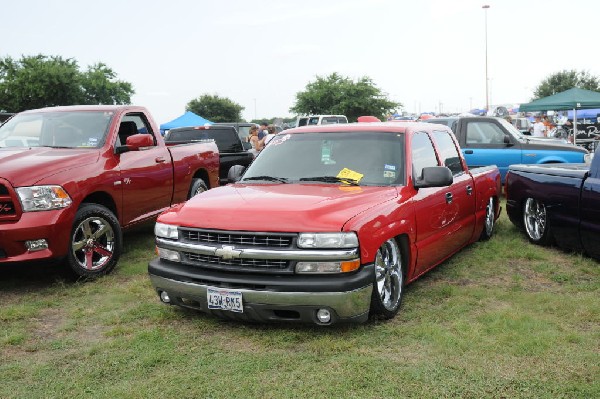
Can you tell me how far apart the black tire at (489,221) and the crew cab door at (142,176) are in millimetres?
4157

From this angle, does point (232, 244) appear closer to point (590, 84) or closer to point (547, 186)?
point (547, 186)

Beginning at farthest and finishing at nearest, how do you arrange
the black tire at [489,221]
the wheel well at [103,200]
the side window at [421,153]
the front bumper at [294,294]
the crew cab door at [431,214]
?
the black tire at [489,221]
the wheel well at [103,200]
the side window at [421,153]
the crew cab door at [431,214]
the front bumper at [294,294]

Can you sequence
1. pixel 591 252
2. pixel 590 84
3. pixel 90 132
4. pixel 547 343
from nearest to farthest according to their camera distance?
pixel 547 343
pixel 591 252
pixel 90 132
pixel 590 84

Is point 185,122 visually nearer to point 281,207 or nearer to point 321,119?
point 321,119

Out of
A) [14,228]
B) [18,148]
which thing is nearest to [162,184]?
[18,148]

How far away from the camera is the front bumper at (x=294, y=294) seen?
4164 millimetres

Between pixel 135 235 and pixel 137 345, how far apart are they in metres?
4.65

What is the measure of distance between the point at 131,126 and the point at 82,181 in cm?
170

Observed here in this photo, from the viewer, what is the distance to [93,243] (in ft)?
20.9

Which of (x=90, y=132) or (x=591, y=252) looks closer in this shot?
(x=591, y=252)

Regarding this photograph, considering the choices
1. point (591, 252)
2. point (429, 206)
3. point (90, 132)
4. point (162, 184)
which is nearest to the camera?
point (429, 206)

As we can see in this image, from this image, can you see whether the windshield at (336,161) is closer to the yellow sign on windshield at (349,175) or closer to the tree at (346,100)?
the yellow sign on windshield at (349,175)

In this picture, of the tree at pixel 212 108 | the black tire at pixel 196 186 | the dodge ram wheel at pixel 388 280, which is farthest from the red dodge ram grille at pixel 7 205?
the tree at pixel 212 108

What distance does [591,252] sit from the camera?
646 centimetres
